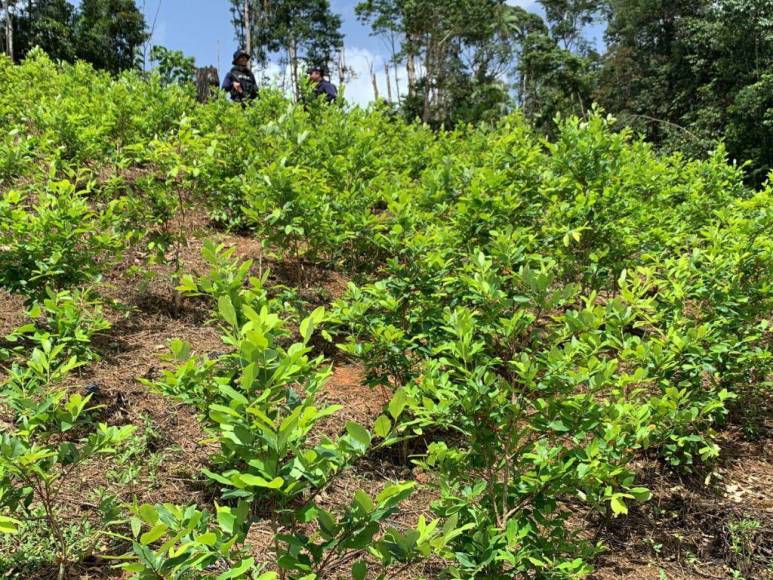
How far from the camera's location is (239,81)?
7.50 meters

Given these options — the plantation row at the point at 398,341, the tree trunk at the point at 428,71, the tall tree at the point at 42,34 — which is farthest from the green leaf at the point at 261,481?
the tall tree at the point at 42,34

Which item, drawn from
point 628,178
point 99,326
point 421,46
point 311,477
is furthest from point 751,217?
point 421,46

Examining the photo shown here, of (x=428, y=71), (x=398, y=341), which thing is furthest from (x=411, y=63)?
(x=398, y=341)

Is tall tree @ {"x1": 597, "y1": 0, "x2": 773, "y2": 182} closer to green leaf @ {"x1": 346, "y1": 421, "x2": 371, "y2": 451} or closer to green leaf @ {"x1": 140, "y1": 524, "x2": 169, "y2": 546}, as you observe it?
green leaf @ {"x1": 346, "y1": 421, "x2": 371, "y2": 451}

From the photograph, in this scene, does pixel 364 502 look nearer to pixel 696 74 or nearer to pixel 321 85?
pixel 321 85

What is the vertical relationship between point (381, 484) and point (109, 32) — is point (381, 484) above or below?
below

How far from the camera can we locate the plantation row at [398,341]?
1.26 metres

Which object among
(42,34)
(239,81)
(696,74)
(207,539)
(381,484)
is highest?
(42,34)

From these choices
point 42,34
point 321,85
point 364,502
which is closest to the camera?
point 364,502

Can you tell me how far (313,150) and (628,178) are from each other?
239 centimetres

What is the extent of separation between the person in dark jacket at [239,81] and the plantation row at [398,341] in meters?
2.18

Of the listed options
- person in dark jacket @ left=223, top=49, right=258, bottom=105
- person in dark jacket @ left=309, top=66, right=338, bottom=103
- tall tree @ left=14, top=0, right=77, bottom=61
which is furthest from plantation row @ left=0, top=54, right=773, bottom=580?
tall tree @ left=14, top=0, right=77, bottom=61

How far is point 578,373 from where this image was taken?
5.94ft

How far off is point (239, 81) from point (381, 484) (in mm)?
6475
